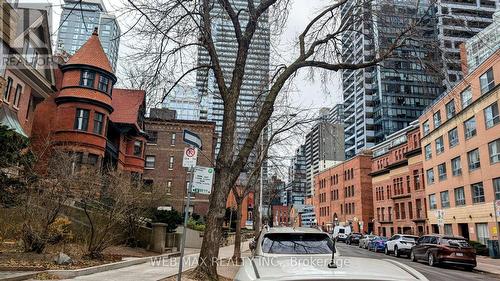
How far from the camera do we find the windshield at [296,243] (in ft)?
27.4

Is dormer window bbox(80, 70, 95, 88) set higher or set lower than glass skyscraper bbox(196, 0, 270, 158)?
higher

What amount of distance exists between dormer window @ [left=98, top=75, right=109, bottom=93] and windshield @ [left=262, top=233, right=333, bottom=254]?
87.2ft

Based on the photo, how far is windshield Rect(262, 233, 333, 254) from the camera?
8.35m

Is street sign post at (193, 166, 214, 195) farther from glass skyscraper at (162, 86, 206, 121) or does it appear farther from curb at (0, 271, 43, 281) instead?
glass skyscraper at (162, 86, 206, 121)

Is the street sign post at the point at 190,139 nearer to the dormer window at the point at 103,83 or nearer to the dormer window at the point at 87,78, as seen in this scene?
the dormer window at the point at 87,78

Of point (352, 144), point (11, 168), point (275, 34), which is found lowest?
point (11, 168)

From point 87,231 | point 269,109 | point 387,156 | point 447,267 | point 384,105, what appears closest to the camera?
point 269,109

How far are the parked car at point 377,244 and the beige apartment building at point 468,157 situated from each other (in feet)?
17.5

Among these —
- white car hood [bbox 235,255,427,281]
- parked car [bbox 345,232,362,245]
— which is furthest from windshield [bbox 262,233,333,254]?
parked car [bbox 345,232,362,245]

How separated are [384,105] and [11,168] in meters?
106

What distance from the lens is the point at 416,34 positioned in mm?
11344

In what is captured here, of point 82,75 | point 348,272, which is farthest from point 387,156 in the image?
point 348,272

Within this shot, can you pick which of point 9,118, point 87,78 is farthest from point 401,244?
point 9,118

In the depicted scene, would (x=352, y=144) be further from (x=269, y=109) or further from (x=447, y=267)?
(x=269, y=109)
